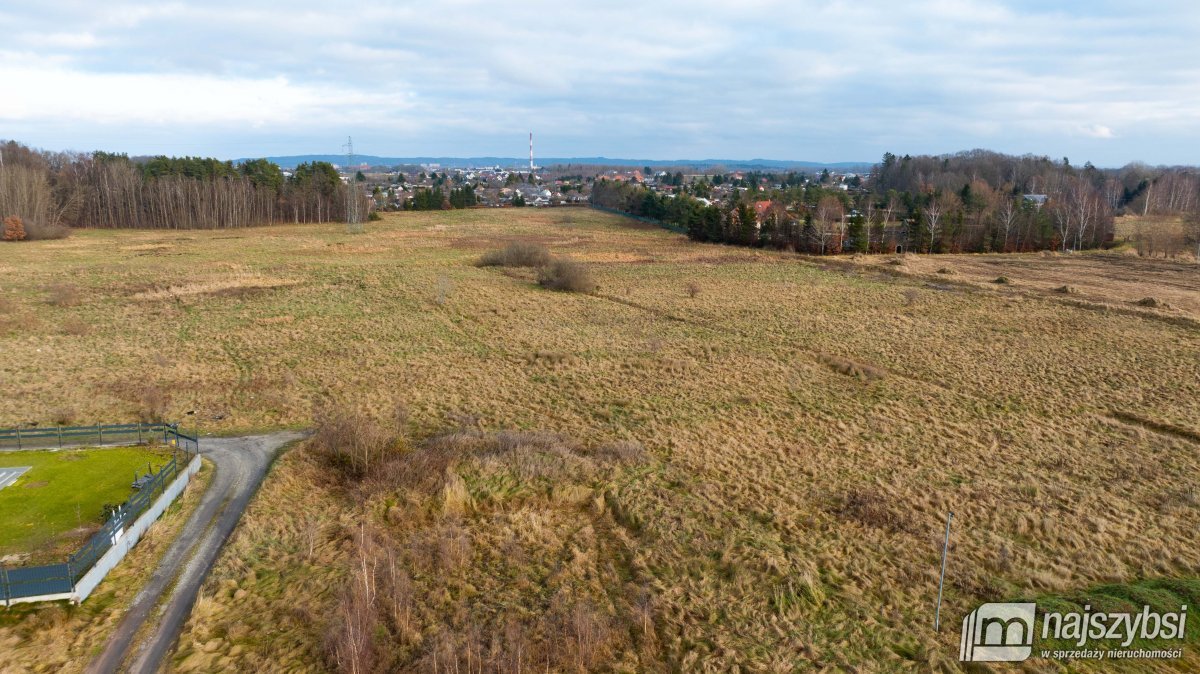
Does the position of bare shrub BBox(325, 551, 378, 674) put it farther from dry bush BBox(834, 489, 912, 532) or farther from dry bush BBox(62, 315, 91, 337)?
dry bush BBox(62, 315, 91, 337)

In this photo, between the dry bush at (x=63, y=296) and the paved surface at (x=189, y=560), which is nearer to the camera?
the paved surface at (x=189, y=560)

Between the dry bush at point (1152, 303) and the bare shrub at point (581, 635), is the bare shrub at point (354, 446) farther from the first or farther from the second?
the dry bush at point (1152, 303)

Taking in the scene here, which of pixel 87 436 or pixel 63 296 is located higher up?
pixel 63 296

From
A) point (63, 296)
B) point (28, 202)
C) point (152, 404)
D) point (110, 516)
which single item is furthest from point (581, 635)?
point (28, 202)

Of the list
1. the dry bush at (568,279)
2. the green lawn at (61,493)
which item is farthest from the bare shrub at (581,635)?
the dry bush at (568,279)

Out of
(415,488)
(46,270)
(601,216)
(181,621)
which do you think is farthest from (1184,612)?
(601,216)

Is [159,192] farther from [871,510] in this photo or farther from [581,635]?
[871,510]

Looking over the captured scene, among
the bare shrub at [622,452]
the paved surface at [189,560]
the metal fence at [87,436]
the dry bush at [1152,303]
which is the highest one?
the dry bush at [1152,303]
